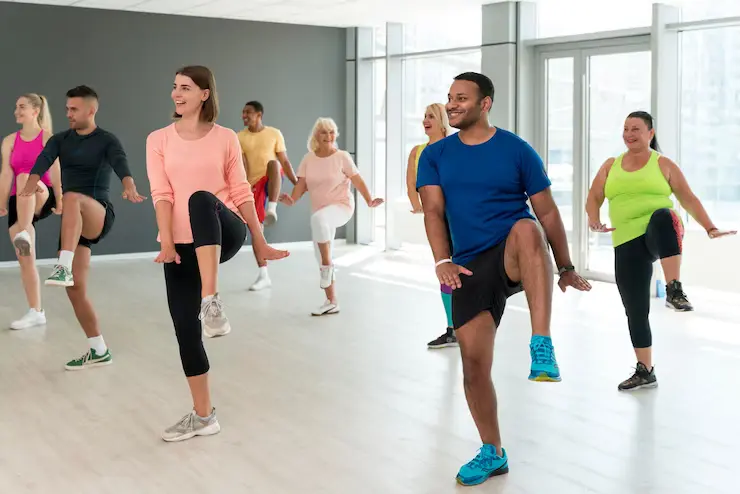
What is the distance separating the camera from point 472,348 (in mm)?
3877

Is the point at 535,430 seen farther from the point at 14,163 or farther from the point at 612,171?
the point at 14,163

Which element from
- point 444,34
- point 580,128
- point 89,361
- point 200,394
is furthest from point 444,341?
point 444,34

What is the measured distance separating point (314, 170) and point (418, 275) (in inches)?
116

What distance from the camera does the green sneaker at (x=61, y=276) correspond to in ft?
18.1

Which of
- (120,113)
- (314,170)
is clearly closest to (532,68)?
(314,170)

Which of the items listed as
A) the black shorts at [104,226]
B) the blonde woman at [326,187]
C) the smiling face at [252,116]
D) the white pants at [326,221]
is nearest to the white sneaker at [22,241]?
the black shorts at [104,226]

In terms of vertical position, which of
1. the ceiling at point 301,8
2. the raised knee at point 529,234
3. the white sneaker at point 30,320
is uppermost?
the ceiling at point 301,8

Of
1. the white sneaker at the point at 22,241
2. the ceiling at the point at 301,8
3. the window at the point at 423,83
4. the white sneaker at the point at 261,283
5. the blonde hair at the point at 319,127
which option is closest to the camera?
the white sneaker at the point at 22,241

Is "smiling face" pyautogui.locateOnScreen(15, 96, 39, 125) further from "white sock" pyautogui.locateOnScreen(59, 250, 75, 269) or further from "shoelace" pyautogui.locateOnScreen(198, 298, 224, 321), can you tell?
"shoelace" pyautogui.locateOnScreen(198, 298, 224, 321)

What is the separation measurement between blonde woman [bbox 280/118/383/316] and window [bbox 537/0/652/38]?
3.64 meters

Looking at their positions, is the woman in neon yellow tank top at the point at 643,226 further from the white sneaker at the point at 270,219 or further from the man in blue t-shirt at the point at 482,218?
the white sneaker at the point at 270,219

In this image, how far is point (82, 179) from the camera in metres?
5.84

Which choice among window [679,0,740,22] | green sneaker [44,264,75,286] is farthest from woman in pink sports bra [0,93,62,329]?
window [679,0,740,22]

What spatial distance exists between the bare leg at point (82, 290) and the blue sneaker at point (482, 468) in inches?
115
